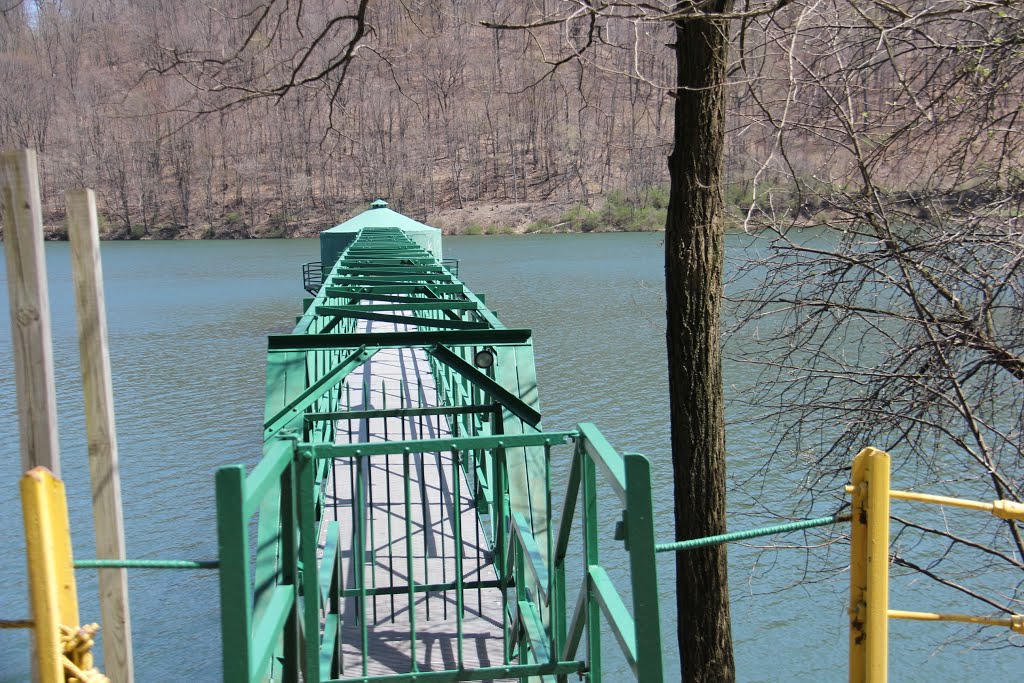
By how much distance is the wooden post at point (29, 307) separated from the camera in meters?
4.82

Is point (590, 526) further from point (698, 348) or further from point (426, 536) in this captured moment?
point (426, 536)

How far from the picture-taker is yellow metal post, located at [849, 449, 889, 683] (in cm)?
279

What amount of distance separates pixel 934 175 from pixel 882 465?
535 centimetres

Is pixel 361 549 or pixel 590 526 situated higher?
pixel 590 526

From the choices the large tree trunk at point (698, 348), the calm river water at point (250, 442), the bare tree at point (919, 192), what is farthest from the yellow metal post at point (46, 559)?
the calm river water at point (250, 442)

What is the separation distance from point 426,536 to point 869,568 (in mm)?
5301

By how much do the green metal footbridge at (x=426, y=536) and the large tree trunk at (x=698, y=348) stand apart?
60 cm

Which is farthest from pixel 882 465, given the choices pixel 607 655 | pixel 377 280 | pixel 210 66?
pixel 377 280

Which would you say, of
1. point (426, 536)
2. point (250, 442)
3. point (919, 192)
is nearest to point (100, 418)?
point (426, 536)

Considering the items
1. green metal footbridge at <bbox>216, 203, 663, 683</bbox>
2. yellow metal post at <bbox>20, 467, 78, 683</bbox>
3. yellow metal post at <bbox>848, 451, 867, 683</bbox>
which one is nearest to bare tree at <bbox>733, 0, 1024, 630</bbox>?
green metal footbridge at <bbox>216, 203, 663, 683</bbox>

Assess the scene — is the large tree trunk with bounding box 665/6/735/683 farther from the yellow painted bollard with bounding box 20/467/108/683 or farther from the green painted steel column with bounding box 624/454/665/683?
the yellow painted bollard with bounding box 20/467/108/683

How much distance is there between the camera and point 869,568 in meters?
2.82

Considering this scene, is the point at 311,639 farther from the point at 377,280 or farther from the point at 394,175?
the point at 394,175

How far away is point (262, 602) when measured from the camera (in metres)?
3.30
